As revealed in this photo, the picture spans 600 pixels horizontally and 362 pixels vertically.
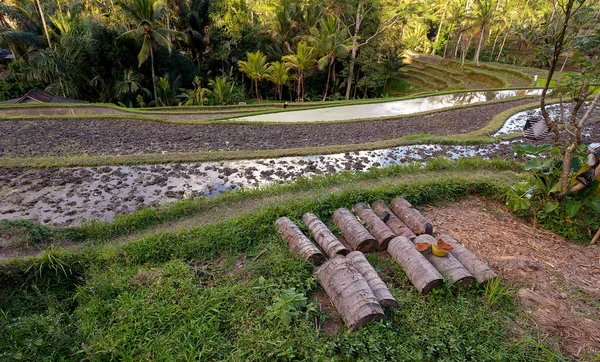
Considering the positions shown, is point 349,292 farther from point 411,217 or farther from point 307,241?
point 411,217

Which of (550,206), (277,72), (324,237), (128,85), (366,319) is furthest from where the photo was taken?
(277,72)

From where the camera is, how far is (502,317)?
9.15 ft

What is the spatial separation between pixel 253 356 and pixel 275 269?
94 centimetres

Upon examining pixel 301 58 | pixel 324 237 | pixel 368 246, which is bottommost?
pixel 368 246

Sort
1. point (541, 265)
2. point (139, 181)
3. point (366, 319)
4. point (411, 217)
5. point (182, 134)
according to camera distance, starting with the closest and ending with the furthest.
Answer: point (366, 319) < point (541, 265) < point (411, 217) < point (139, 181) < point (182, 134)

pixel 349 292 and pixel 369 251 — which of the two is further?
pixel 369 251

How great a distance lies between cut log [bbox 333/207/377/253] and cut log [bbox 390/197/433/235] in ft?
2.05

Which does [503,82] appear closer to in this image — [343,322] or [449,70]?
[449,70]

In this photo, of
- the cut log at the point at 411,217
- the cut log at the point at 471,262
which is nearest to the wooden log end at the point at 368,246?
the cut log at the point at 411,217

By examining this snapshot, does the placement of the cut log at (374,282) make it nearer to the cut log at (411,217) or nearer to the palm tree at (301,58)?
the cut log at (411,217)

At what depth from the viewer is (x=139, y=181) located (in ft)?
19.3

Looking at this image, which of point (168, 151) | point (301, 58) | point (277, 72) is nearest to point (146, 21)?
point (277, 72)

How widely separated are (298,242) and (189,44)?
1925cm

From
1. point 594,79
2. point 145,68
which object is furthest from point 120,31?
point 594,79
